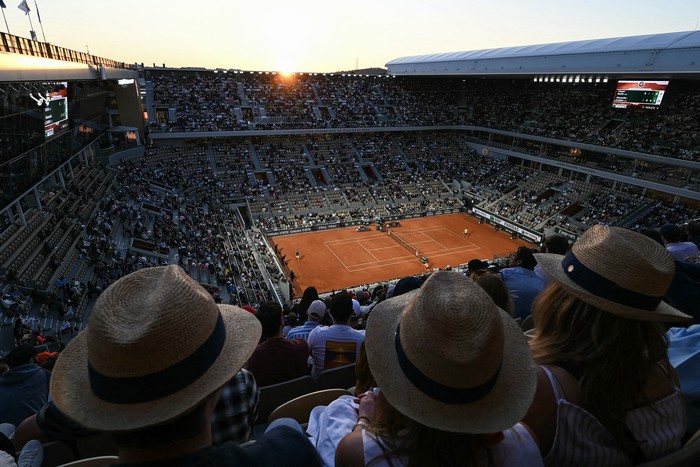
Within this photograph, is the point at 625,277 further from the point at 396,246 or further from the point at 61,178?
the point at 396,246

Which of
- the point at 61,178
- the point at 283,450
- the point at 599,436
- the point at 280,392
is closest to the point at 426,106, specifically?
the point at 61,178

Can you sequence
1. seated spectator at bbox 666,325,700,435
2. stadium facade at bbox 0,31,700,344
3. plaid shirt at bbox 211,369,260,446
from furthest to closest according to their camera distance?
stadium facade at bbox 0,31,700,344 → plaid shirt at bbox 211,369,260,446 → seated spectator at bbox 666,325,700,435

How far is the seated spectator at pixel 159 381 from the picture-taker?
5.12ft

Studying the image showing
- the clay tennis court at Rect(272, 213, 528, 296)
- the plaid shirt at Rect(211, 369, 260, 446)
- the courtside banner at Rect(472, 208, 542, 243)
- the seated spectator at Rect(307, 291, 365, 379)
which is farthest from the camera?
the courtside banner at Rect(472, 208, 542, 243)

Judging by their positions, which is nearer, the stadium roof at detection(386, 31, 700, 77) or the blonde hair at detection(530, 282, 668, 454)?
the blonde hair at detection(530, 282, 668, 454)

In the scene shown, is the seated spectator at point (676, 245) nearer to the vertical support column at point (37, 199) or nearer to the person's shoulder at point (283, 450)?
the person's shoulder at point (283, 450)

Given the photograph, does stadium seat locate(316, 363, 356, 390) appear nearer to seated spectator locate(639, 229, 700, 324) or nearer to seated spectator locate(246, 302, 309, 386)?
seated spectator locate(246, 302, 309, 386)

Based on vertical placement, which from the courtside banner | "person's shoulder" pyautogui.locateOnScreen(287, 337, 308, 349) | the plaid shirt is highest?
the plaid shirt

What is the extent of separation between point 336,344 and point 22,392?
369 cm

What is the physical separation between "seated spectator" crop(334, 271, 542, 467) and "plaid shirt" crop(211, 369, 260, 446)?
1.38 meters

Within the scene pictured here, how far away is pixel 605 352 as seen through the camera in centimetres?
204

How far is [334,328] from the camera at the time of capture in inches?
193

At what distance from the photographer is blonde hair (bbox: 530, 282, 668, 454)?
195cm

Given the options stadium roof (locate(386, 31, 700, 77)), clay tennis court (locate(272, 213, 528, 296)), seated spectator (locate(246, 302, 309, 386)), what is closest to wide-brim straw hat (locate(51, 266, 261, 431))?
seated spectator (locate(246, 302, 309, 386))
